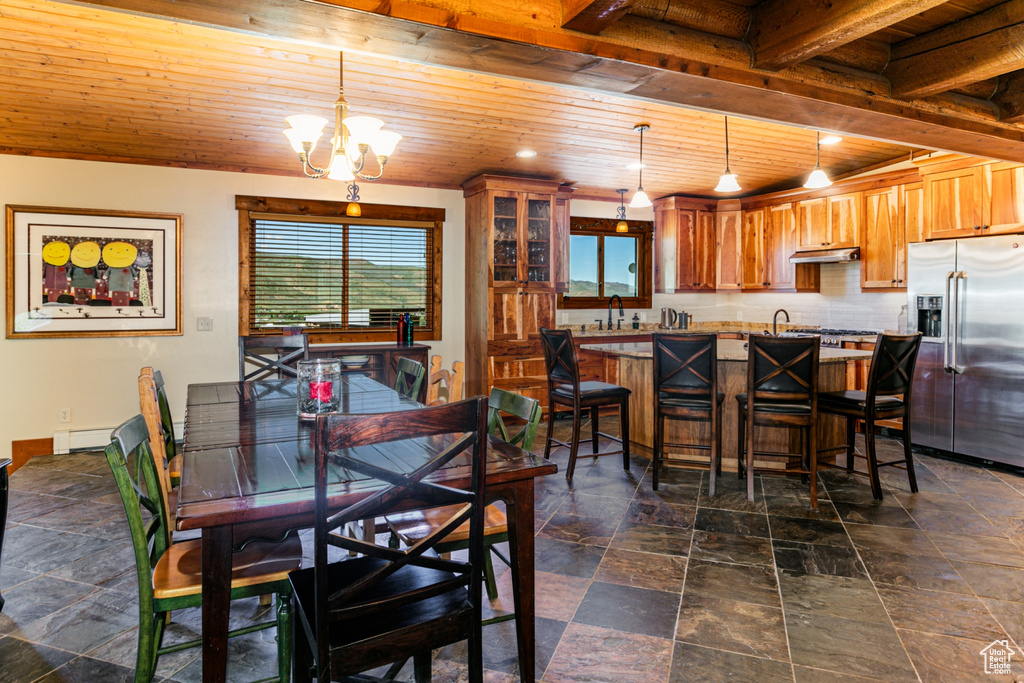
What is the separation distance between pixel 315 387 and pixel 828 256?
5391 mm

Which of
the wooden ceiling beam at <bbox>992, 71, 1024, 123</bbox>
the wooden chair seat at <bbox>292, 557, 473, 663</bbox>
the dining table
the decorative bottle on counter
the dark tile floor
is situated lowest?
the dark tile floor

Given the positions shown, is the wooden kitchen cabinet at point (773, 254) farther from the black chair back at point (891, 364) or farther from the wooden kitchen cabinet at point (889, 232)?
the black chair back at point (891, 364)

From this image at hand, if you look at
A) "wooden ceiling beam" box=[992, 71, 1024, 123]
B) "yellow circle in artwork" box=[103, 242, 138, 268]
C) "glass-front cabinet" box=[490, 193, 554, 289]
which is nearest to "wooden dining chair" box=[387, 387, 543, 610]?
"wooden ceiling beam" box=[992, 71, 1024, 123]

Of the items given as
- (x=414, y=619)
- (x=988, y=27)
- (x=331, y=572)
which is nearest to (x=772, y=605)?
(x=414, y=619)

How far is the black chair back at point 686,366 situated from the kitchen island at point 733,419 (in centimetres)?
33

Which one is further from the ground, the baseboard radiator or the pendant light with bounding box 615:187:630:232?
the pendant light with bounding box 615:187:630:232

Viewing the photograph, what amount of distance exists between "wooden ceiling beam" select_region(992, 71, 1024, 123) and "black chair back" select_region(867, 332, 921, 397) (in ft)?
4.21

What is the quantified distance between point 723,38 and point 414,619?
8.23ft

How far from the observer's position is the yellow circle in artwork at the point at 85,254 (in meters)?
4.94

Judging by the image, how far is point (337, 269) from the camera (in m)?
5.86

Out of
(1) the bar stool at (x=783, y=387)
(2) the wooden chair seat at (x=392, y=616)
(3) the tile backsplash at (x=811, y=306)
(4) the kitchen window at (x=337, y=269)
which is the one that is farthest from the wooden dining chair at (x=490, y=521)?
(3) the tile backsplash at (x=811, y=306)

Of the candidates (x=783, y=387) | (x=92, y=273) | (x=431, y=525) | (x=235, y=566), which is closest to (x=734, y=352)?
(x=783, y=387)

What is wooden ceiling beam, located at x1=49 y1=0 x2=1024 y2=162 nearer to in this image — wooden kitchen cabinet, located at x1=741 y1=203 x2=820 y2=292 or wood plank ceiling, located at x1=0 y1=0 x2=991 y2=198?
wood plank ceiling, located at x1=0 y1=0 x2=991 y2=198

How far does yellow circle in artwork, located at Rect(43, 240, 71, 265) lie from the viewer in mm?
4855
